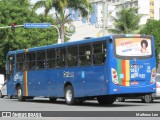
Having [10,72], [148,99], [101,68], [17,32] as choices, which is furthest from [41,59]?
[17,32]

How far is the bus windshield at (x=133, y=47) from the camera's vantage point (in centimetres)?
2149

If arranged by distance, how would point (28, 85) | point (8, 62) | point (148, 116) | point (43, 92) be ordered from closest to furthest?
point (148, 116) < point (43, 92) < point (28, 85) < point (8, 62)

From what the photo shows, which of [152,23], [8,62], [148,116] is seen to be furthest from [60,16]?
[152,23]

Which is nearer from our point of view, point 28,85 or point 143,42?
point 143,42

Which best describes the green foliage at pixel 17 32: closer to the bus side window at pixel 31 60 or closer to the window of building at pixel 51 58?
the bus side window at pixel 31 60

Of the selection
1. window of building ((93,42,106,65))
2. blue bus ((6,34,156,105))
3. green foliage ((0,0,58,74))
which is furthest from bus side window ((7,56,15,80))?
green foliage ((0,0,58,74))

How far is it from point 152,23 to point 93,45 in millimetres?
57044

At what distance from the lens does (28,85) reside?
28.4 m

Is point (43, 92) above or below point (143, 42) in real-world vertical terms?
below

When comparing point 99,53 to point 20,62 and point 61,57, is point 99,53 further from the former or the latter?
point 20,62

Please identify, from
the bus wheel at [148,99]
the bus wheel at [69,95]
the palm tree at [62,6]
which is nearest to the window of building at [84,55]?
the bus wheel at [69,95]

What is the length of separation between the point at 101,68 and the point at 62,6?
921 inches

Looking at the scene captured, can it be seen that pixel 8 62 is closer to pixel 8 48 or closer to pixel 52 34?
pixel 8 48

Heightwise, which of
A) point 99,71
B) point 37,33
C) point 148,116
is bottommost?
point 148,116
